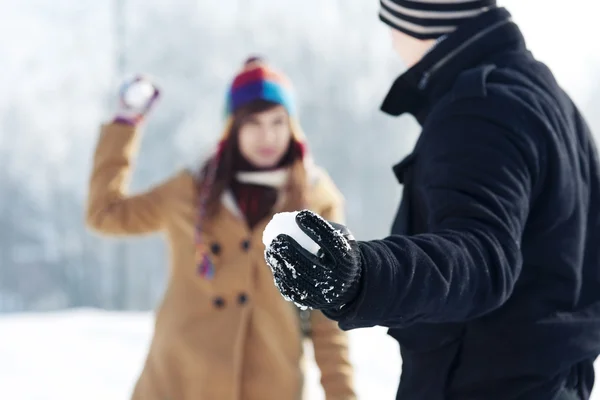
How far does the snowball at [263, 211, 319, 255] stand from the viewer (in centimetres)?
96

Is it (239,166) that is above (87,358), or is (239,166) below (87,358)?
above

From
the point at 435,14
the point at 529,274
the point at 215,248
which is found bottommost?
the point at 215,248

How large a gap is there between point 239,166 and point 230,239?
272mm

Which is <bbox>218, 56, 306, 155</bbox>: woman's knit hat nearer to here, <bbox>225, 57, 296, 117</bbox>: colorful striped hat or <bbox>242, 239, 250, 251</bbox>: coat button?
<bbox>225, 57, 296, 117</bbox>: colorful striped hat

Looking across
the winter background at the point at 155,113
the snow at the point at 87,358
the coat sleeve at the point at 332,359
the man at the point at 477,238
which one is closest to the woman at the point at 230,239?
the coat sleeve at the point at 332,359

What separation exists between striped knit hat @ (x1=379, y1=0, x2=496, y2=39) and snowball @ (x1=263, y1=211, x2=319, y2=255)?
63 cm

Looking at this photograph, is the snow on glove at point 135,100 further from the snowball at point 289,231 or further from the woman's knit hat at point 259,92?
the snowball at point 289,231

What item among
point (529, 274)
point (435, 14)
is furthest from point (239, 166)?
point (529, 274)

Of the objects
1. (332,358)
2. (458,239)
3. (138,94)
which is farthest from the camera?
(138,94)

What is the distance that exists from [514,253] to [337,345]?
1.57 metres

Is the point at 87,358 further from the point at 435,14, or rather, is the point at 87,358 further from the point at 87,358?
the point at 435,14

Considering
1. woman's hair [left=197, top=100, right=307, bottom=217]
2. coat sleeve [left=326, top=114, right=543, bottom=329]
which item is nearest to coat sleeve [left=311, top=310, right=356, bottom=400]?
woman's hair [left=197, top=100, right=307, bottom=217]

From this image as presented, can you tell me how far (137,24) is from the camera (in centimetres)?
1861

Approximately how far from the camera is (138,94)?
3102mm
